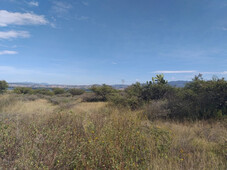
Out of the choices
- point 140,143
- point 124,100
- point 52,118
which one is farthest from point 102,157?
point 124,100

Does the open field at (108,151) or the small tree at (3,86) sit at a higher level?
the small tree at (3,86)

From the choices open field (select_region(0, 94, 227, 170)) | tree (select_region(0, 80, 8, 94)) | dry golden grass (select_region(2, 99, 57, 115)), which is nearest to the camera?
open field (select_region(0, 94, 227, 170))

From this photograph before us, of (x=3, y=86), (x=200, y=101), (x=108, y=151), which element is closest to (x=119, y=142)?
(x=108, y=151)

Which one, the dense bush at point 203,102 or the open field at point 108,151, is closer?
the open field at point 108,151

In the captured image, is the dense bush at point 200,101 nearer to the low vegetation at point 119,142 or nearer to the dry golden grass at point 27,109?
the low vegetation at point 119,142

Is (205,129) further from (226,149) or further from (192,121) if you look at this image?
(226,149)

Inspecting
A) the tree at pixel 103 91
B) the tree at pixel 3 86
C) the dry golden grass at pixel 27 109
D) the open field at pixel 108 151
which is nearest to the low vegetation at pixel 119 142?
the open field at pixel 108 151

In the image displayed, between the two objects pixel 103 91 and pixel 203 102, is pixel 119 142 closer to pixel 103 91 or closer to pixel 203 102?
pixel 203 102

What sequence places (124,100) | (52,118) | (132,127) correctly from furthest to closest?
1. (124,100)
2. (52,118)
3. (132,127)

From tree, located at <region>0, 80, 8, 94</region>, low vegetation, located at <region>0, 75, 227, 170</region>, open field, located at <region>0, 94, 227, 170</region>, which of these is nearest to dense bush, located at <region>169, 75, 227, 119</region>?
low vegetation, located at <region>0, 75, 227, 170</region>

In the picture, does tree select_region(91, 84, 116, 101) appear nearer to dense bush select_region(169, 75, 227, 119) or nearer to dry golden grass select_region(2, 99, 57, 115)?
dry golden grass select_region(2, 99, 57, 115)

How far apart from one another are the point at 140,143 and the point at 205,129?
3.04m

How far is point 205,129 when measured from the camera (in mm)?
4598

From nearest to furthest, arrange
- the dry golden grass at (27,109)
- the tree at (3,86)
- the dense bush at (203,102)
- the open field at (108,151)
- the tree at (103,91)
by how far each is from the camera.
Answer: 1. the open field at (108,151)
2. the dense bush at (203,102)
3. the dry golden grass at (27,109)
4. the tree at (103,91)
5. the tree at (3,86)
